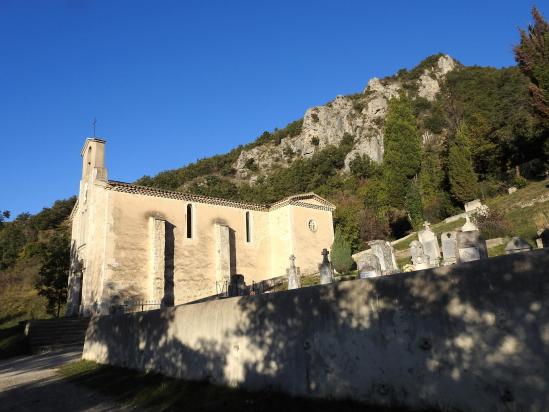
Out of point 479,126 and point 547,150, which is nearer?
point 547,150

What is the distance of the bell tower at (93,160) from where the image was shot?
2336 cm

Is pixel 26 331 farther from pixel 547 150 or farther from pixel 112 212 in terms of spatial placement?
pixel 547 150

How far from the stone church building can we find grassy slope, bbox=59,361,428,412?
461 inches

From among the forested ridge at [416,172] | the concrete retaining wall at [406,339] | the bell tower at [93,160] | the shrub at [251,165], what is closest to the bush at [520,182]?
the forested ridge at [416,172]

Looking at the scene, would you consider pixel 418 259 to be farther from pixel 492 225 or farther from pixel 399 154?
pixel 399 154

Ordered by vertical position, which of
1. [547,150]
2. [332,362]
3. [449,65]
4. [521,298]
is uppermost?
[449,65]

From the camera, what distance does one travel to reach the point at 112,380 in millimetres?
8727

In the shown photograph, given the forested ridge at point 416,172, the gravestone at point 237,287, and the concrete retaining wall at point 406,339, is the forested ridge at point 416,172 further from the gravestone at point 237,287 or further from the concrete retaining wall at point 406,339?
the concrete retaining wall at point 406,339

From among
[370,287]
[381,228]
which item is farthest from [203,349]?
[381,228]

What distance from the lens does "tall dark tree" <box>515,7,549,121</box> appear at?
1067 inches

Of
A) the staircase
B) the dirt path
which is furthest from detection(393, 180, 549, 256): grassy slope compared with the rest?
the staircase

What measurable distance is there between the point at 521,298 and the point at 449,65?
313 feet

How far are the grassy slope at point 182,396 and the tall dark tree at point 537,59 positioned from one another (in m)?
29.7

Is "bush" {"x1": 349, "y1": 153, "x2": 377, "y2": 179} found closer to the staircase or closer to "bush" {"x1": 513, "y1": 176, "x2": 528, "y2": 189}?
"bush" {"x1": 513, "y1": 176, "x2": 528, "y2": 189}
